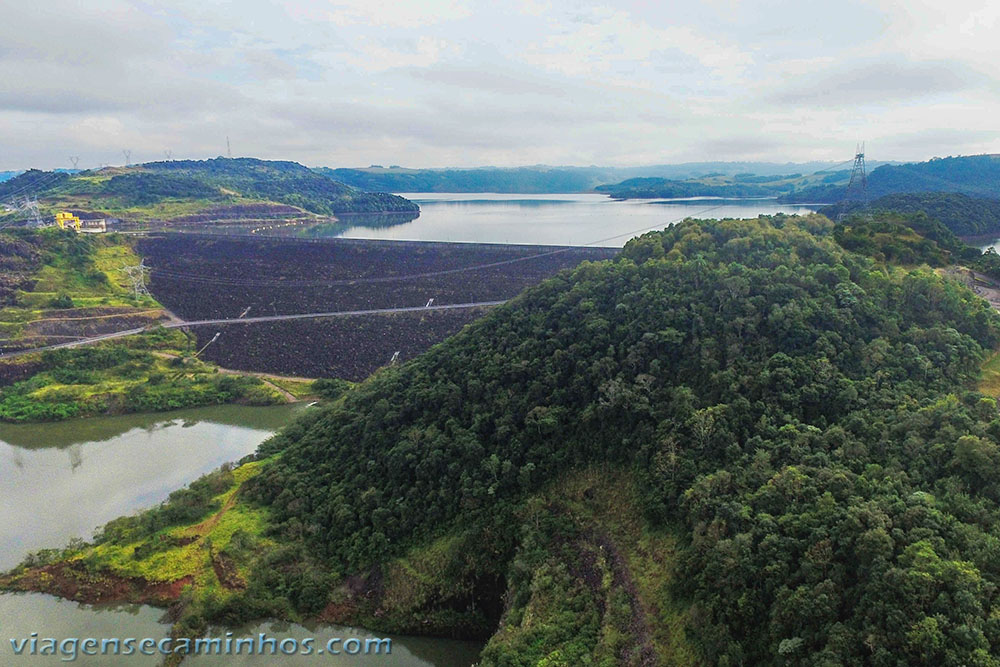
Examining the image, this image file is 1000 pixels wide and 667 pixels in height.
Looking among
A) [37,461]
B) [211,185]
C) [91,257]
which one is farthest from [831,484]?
[211,185]

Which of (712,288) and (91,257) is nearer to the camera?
(712,288)

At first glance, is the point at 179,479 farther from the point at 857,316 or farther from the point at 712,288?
the point at 857,316

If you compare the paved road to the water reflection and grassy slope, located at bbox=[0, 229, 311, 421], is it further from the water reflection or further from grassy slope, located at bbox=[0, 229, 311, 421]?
the water reflection

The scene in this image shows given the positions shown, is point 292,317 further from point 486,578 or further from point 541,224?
point 541,224

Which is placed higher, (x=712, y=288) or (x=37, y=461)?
(x=712, y=288)

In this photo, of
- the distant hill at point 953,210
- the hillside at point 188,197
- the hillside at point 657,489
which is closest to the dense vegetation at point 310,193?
the hillside at point 188,197

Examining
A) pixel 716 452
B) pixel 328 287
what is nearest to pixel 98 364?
pixel 328 287

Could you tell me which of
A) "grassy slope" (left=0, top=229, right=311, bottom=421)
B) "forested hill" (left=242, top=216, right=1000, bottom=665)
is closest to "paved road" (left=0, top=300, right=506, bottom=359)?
"grassy slope" (left=0, top=229, right=311, bottom=421)
